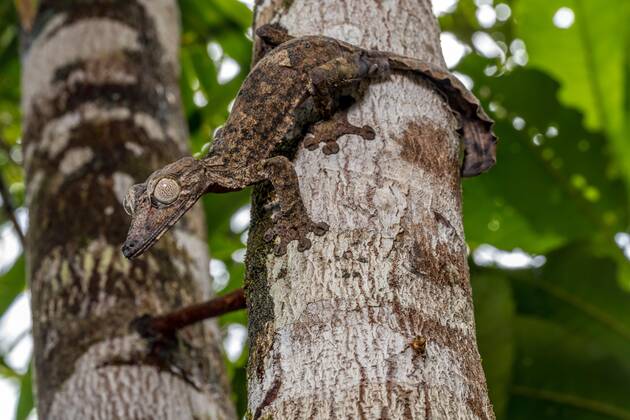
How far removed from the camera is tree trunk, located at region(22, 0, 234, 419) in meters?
2.95

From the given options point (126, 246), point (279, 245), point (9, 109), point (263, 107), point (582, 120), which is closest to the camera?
point (279, 245)

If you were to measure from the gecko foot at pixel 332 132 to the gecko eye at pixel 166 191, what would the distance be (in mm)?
349

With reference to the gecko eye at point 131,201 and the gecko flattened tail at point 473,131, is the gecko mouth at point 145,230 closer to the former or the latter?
the gecko eye at point 131,201

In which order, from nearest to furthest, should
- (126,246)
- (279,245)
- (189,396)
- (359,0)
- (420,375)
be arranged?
(420,375)
(279,245)
(126,246)
(359,0)
(189,396)

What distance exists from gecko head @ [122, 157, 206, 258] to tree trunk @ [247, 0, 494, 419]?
0.18 m

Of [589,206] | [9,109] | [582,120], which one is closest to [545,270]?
[589,206]

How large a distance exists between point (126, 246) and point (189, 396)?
1036 millimetres

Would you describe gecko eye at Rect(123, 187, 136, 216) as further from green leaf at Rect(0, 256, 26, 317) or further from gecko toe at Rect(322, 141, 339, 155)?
green leaf at Rect(0, 256, 26, 317)

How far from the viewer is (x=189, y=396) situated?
2.99m

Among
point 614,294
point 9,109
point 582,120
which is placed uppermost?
point 9,109

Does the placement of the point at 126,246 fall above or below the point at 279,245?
above

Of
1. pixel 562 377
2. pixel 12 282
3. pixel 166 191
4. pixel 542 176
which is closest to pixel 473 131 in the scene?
pixel 166 191

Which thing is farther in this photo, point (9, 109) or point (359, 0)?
point (9, 109)

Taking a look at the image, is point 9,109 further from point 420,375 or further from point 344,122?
point 420,375
